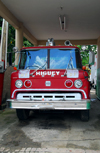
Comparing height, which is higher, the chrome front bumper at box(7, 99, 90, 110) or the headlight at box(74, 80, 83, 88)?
the headlight at box(74, 80, 83, 88)

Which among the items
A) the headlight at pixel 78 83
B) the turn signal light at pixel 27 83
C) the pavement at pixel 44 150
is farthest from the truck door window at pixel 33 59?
the pavement at pixel 44 150

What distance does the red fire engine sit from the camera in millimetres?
4727

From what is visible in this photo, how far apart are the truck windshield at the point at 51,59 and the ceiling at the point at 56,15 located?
11.0ft

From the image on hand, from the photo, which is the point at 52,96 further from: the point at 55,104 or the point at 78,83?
the point at 78,83

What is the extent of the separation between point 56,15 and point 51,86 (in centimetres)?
580

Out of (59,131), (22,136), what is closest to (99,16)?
(59,131)

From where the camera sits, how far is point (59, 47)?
5688 mm

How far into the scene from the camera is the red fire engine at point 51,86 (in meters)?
4.73

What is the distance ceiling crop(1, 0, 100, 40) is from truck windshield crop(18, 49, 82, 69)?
3.34 m

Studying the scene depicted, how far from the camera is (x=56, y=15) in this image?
9.49 meters

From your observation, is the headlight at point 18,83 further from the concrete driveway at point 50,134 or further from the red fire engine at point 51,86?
the concrete driveway at point 50,134

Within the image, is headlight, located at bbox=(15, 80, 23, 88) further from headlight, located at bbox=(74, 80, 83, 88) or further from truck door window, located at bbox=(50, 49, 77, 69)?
headlight, located at bbox=(74, 80, 83, 88)

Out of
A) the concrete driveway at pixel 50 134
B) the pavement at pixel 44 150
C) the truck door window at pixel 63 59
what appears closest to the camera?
the pavement at pixel 44 150

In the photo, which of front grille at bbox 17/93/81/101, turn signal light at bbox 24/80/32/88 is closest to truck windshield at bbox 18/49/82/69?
turn signal light at bbox 24/80/32/88
